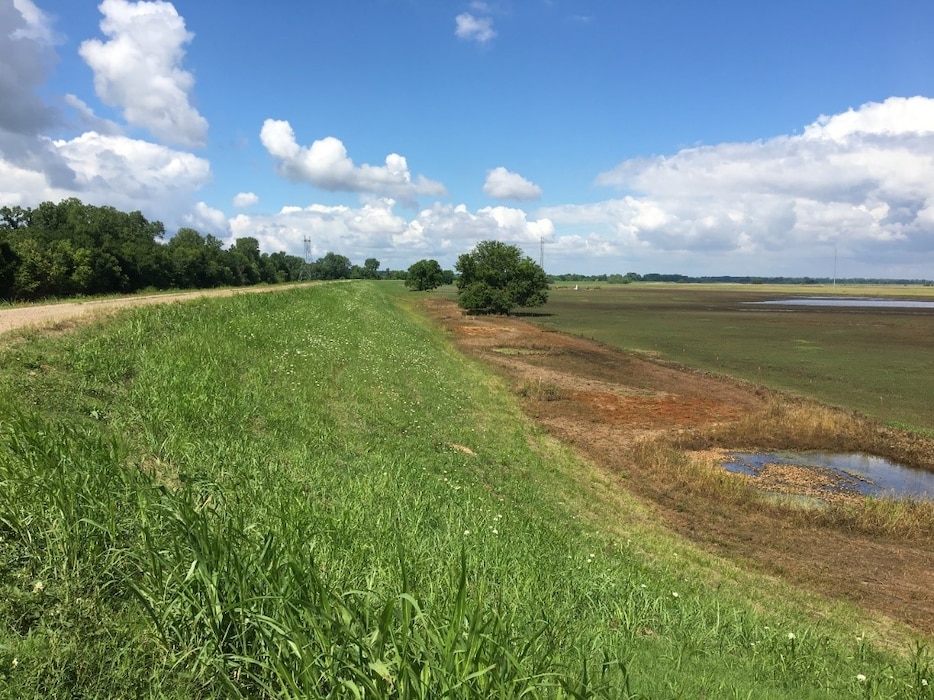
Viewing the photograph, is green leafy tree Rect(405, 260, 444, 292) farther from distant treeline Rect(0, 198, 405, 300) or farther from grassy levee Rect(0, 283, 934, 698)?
grassy levee Rect(0, 283, 934, 698)

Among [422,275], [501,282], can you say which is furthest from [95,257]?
[422,275]

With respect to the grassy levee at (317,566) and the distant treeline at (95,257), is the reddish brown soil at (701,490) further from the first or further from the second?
the distant treeline at (95,257)

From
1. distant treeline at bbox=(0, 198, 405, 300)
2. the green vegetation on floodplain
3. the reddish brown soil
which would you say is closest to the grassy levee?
the reddish brown soil

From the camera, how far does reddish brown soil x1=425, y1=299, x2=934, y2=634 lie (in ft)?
32.1

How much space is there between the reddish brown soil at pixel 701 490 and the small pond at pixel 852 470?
0.72 m

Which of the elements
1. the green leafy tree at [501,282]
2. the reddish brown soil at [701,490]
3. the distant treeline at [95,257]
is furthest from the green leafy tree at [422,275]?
the reddish brown soil at [701,490]

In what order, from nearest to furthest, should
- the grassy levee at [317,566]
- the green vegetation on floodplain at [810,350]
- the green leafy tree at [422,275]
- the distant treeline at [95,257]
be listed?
the grassy levee at [317,566], the green vegetation on floodplain at [810,350], the distant treeline at [95,257], the green leafy tree at [422,275]

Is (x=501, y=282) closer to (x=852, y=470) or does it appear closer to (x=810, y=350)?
(x=810, y=350)

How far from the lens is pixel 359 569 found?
15.1 feet

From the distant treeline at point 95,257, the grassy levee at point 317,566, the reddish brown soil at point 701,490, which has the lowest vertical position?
the reddish brown soil at point 701,490

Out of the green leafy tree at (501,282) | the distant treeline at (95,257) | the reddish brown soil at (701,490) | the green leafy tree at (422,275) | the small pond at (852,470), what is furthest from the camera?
the green leafy tree at (422,275)

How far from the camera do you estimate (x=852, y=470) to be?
1642cm

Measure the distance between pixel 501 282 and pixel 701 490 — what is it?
2357 inches

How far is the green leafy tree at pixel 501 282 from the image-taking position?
2739 inches
